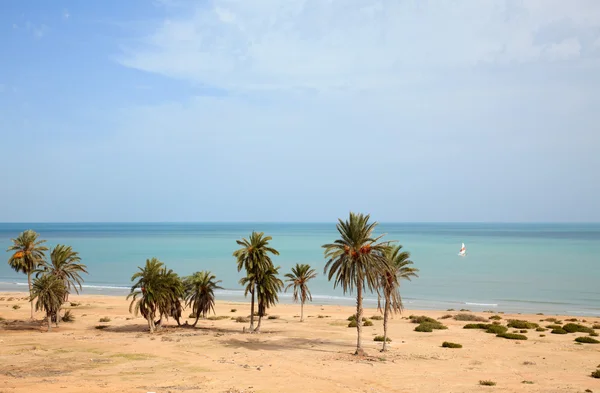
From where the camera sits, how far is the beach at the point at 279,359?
94.4 ft

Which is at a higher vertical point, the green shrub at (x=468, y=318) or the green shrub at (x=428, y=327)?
the green shrub at (x=428, y=327)

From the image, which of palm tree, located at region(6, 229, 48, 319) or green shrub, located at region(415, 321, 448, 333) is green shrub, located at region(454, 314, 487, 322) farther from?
palm tree, located at region(6, 229, 48, 319)

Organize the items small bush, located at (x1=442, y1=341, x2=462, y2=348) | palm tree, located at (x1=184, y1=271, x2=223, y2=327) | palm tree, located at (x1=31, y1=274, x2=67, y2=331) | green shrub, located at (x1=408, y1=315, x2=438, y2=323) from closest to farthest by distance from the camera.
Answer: small bush, located at (x1=442, y1=341, x2=462, y2=348) < palm tree, located at (x1=31, y1=274, x2=67, y2=331) < palm tree, located at (x1=184, y1=271, x2=223, y2=327) < green shrub, located at (x1=408, y1=315, x2=438, y2=323)

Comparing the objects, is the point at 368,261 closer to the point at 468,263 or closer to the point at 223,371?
the point at 223,371

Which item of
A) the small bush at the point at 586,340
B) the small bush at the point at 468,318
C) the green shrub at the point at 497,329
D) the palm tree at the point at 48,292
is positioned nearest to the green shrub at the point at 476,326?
the green shrub at the point at 497,329

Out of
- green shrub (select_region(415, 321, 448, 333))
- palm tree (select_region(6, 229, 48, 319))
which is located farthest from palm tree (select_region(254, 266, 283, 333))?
palm tree (select_region(6, 229, 48, 319))

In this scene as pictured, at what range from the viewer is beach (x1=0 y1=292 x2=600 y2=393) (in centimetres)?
2877

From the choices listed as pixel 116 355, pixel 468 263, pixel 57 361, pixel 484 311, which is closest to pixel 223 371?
pixel 116 355

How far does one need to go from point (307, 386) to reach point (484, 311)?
150ft

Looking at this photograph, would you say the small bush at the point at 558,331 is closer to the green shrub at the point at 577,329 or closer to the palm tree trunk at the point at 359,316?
the green shrub at the point at 577,329

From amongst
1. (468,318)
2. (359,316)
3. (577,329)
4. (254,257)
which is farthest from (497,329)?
(254,257)

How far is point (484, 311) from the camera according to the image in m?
66.4

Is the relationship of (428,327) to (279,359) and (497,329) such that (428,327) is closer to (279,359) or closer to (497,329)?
Result: (497,329)

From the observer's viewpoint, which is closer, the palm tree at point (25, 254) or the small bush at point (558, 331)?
the small bush at point (558, 331)
